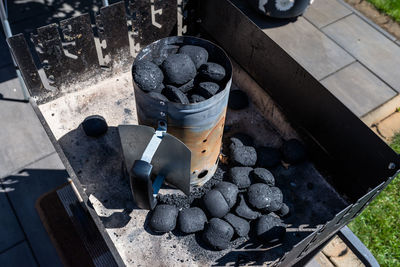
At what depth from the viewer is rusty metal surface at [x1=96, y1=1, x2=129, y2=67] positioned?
8.82ft

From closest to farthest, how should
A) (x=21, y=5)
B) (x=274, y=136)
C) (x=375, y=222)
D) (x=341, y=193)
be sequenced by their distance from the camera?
(x=341, y=193), (x=274, y=136), (x=375, y=222), (x=21, y=5)

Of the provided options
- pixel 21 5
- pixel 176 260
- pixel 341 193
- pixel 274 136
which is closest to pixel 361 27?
pixel 274 136

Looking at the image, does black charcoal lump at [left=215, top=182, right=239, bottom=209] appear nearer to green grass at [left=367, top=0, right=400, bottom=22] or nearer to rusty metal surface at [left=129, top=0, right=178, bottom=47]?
rusty metal surface at [left=129, top=0, right=178, bottom=47]

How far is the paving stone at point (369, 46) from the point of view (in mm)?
3086

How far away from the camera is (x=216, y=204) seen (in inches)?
98.3

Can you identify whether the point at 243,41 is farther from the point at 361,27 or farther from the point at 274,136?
the point at 361,27

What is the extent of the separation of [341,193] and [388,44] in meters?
1.43

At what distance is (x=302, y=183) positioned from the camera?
2781 mm

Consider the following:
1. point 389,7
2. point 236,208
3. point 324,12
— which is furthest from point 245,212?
point 389,7

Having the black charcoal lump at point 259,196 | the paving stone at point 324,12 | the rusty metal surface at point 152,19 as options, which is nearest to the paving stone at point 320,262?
the black charcoal lump at point 259,196

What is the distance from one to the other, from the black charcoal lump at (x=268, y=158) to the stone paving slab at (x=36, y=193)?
207 centimetres

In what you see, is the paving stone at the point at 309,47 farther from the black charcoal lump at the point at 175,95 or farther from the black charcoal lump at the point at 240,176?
the black charcoal lump at the point at 175,95

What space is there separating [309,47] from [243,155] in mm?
972

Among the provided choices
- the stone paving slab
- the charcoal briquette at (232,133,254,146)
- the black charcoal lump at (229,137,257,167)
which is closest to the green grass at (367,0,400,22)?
the charcoal briquette at (232,133,254,146)
